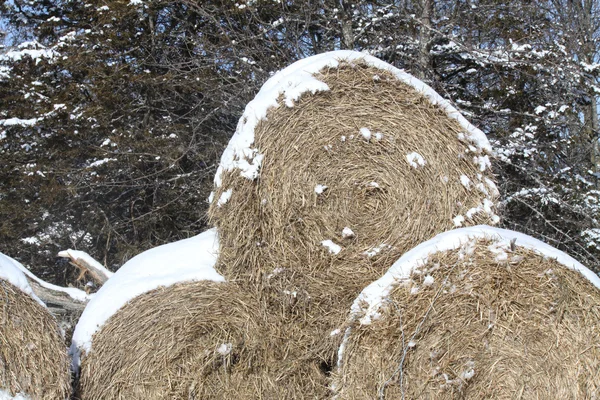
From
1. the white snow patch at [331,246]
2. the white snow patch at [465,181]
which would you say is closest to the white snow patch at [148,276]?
the white snow patch at [331,246]

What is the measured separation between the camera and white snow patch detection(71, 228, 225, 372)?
3.69 metres

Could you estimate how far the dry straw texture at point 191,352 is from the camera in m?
3.57

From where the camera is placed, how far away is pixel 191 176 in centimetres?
1102

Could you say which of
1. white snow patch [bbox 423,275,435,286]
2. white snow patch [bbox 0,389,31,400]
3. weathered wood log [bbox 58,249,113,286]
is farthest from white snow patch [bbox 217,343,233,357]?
weathered wood log [bbox 58,249,113,286]

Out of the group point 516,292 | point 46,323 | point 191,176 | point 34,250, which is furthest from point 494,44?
point 34,250

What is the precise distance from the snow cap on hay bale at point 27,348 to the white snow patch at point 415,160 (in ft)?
7.57

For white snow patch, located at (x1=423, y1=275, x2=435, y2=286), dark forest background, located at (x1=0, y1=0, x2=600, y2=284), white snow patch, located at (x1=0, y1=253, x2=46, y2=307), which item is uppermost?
white snow patch, located at (x1=0, y1=253, x2=46, y2=307)

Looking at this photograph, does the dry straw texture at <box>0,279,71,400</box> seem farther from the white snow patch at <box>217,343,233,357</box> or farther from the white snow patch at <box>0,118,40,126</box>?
the white snow patch at <box>0,118,40,126</box>

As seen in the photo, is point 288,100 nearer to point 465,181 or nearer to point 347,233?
point 347,233

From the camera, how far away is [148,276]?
12.9ft

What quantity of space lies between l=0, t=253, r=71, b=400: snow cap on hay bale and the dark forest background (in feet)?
19.3

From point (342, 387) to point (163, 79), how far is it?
8827 mm

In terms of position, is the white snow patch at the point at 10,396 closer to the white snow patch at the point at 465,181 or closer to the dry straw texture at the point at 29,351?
the dry straw texture at the point at 29,351

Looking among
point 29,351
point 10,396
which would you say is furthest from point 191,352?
point 10,396
